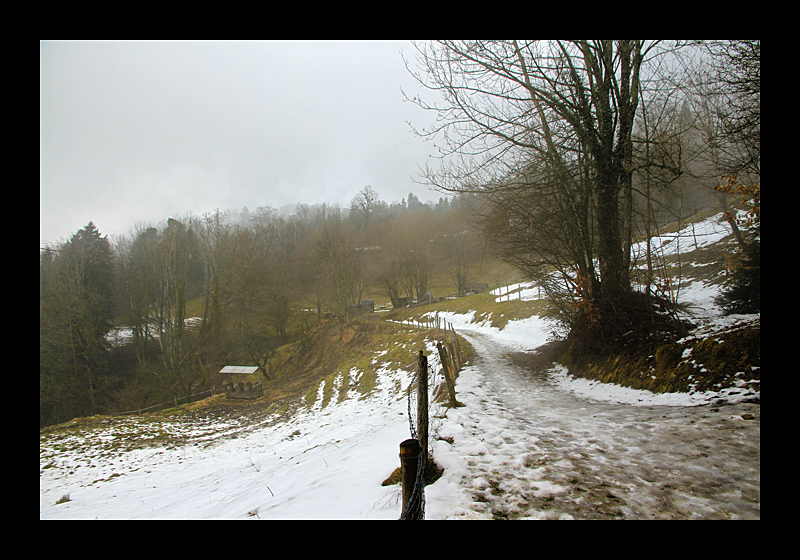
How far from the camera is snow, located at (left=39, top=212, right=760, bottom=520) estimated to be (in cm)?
320

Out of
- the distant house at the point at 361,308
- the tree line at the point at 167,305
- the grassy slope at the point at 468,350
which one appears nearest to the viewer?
the grassy slope at the point at 468,350

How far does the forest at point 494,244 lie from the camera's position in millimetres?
8344

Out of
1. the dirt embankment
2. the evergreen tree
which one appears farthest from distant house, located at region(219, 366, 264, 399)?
the dirt embankment

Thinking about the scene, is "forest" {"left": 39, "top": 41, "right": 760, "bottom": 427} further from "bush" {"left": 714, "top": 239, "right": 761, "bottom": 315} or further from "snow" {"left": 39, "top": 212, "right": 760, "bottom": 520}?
"snow" {"left": 39, "top": 212, "right": 760, "bottom": 520}

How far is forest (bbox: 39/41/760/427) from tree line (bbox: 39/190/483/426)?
0.52 feet

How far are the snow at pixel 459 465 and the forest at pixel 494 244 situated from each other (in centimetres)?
331

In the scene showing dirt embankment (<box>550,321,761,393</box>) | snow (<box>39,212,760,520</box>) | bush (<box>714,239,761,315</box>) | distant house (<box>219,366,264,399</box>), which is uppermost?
bush (<box>714,239,761,315</box>)

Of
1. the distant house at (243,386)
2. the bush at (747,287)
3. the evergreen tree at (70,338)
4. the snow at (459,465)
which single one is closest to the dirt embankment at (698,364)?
the snow at (459,465)

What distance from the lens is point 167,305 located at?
27922 millimetres

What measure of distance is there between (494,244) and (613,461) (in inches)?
312

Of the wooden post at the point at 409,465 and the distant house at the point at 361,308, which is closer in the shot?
the wooden post at the point at 409,465

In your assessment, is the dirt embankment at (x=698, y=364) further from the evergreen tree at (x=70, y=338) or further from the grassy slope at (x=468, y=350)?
the evergreen tree at (x=70, y=338)
